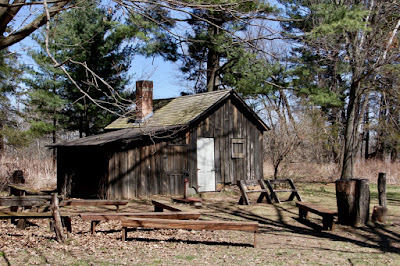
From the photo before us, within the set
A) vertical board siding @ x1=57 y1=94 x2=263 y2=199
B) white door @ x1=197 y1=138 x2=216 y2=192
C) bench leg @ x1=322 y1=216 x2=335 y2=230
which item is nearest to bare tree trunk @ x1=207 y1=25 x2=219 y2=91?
vertical board siding @ x1=57 y1=94 x2=263 y2=199

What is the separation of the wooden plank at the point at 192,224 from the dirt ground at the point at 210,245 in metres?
0.38

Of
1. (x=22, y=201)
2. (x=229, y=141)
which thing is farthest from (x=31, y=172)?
(x=22, y=201)

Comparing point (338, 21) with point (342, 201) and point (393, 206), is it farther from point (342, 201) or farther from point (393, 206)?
point (342, 201)

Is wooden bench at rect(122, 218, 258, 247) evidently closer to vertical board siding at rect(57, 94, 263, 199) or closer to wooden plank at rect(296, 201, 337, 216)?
wooden plank at rect(296, 201, 337, 216)

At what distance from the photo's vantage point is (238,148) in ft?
62.7

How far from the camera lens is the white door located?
17.8 metres

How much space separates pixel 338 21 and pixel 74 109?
18288 mm

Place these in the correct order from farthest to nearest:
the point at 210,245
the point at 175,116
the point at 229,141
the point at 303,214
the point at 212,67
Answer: the point at 212,67 → the point at 229,141 → the point at 175,116 → the point at 303,214 → the point at 210,245

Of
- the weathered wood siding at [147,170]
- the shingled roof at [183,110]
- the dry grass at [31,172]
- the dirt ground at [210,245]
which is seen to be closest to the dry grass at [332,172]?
the shingled roof at [183,110]

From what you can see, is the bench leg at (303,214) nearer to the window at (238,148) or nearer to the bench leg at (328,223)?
the bench leg at (328,223)

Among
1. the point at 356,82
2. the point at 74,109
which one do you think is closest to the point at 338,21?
the point at 356,82

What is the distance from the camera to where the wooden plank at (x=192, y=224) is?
7961 millimetres

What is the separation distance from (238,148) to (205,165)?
6.69ft

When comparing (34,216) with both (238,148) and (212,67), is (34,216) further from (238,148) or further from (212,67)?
(212,67)
